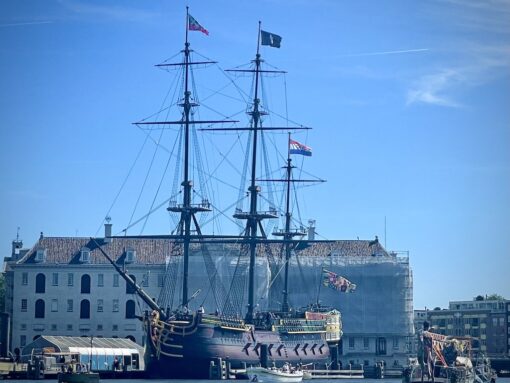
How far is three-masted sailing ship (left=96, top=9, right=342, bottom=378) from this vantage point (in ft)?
384

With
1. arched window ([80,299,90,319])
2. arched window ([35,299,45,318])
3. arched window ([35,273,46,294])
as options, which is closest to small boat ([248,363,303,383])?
arched window ([80,299,90,319])

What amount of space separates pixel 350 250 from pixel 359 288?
863 cm

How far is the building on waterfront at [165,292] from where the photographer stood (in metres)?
150

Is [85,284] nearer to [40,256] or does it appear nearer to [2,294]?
[40,256]

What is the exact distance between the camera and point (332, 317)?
13912 centimetres

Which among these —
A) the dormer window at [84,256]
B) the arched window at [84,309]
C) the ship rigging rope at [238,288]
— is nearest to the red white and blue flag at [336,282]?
the ship rigging rope at [238,288]

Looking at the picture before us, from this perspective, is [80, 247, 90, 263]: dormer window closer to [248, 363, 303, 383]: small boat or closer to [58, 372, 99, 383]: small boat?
[248, 363, 303, 383]: small boat

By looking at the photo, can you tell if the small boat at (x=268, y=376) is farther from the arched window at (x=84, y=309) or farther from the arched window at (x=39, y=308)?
the arched window at (x=39, y=308)

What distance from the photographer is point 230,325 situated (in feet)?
399

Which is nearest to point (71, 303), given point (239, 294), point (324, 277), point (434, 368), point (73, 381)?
point (239, 294)

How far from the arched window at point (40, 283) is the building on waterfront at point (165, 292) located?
0.38 feet

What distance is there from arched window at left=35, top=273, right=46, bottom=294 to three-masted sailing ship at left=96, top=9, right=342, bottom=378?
52.5ft

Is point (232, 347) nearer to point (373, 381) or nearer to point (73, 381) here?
point (373, 381)

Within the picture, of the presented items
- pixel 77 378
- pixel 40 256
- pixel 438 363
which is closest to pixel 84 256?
pixel 40 256
